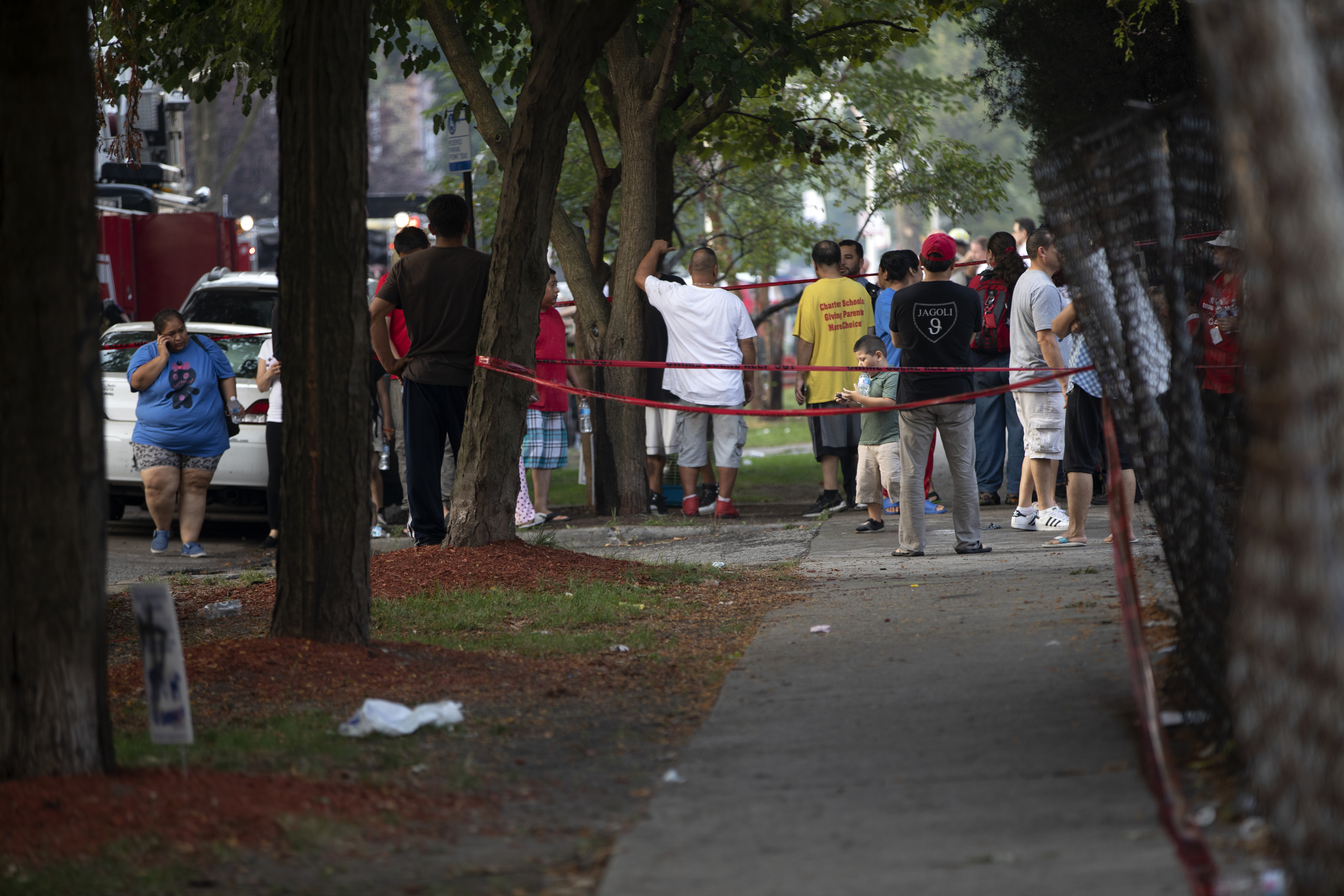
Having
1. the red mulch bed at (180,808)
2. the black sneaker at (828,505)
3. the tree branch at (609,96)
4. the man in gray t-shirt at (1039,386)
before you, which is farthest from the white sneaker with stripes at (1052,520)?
the red mulch bed at (180,808)

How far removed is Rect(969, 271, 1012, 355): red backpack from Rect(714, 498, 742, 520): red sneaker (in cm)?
231

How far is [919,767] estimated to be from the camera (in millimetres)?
4434

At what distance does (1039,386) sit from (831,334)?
2146mm

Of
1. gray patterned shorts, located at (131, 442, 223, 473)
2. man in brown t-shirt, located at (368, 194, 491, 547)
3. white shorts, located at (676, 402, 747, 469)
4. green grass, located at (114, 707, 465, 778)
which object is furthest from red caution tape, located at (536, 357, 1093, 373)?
green grass, located at (114, 707, 465, 778)

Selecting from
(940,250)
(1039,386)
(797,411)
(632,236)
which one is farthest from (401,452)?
(1039,386)

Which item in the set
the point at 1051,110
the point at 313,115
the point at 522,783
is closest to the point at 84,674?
the point at 522,783

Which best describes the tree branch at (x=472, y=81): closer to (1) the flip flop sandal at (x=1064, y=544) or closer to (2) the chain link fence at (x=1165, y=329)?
(1) the flip flop sandal at (x=1064, y=544)

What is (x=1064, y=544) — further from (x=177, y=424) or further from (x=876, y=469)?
(x=177, y=424)

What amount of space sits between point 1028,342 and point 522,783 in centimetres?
631

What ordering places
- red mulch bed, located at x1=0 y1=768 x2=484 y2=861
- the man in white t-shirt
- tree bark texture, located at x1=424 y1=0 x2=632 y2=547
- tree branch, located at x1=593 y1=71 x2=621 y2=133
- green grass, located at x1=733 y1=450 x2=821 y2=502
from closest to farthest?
red mulch bed, located at x1=0 y1=768 x2=484 y2=861
tree bark texture, located at x1=424 y1=0 x2=632 y2=547
the man in white t-shirt
tree branch, located at x1=593 y1=71 x2=621 y2=133
green grass, located at x1=733 y1=450 x2=821 y2=502

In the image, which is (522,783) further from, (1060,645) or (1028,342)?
(1028,342)

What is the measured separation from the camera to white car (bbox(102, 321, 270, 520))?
461 inches

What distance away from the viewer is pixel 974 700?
518 cm

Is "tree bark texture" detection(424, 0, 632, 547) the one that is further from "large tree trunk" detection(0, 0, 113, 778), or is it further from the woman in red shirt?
"large tree trunk" detection(0, 0, 113, 778)
